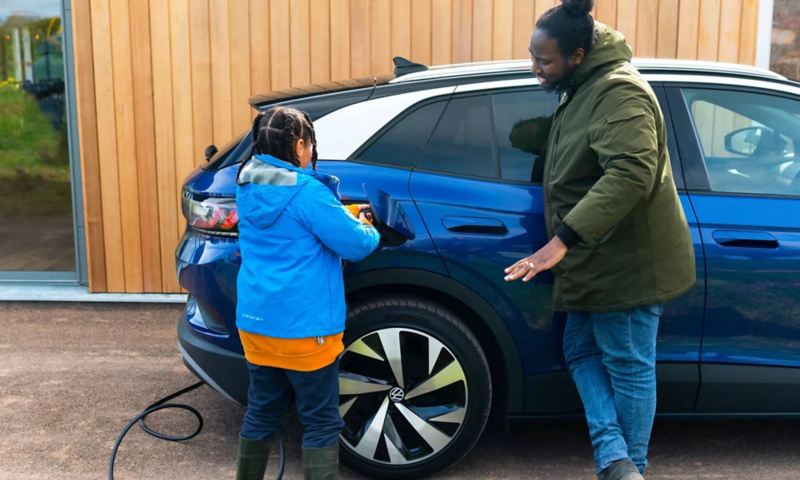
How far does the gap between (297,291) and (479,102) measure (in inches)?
48.6

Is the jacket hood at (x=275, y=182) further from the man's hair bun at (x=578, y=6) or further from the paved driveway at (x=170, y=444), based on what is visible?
the paved driveway at (x=170, y=444)

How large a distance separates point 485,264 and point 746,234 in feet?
3.44

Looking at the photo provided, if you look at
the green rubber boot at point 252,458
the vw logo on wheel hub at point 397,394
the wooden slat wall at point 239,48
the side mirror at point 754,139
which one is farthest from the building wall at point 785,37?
the green rubber boot at point 252,458

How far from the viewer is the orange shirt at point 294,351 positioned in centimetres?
325

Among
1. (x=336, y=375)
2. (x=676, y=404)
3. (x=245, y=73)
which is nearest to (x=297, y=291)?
(x=336, y=375)

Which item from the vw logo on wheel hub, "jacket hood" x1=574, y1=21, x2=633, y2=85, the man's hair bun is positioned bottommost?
the vw logo on wheel hub

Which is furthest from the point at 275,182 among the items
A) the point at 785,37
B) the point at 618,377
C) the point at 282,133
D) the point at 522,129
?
the point at 785,37

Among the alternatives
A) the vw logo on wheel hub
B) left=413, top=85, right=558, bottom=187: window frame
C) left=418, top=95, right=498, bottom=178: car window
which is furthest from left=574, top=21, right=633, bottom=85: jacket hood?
the vw logo on wheel hub

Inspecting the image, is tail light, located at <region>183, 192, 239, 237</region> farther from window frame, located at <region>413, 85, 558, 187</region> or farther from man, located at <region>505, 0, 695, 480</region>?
man, located at <region>505, 0, 695, 480</region>

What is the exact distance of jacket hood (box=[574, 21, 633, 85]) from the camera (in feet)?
10.9

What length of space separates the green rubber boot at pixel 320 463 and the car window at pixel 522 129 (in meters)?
1.31

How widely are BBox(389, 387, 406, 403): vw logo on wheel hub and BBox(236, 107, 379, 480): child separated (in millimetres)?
421

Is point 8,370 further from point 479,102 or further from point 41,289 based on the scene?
point 479,102

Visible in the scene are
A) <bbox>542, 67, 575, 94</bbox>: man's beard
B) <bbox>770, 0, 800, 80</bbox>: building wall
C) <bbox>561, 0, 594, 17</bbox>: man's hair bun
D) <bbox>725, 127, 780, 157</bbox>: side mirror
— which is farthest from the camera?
<bbox>770, 0, 800, 80</bbox>: building wall
